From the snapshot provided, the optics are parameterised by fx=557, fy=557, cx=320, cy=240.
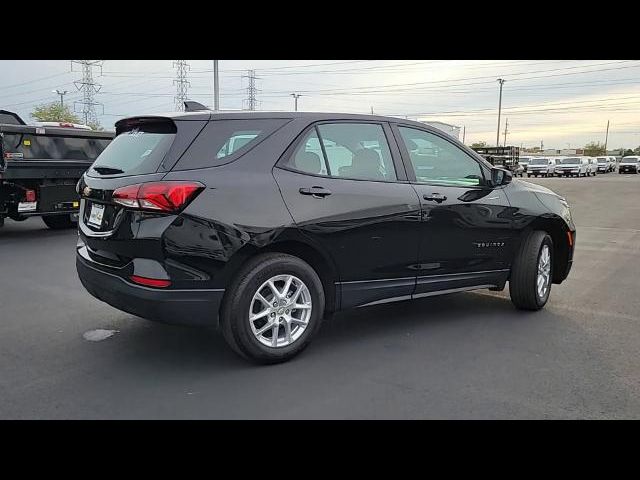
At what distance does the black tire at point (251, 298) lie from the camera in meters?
3.69

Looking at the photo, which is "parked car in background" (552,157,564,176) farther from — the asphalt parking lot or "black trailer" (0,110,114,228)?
the asphalt parking lot

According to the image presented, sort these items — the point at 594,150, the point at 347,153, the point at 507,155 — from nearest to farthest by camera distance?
the point at 347,153
the point at 507,155
the point at 594,150

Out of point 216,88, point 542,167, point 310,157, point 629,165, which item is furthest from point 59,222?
point 629,165

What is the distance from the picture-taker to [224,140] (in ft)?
12.6

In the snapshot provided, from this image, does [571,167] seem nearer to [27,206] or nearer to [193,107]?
[27,206]

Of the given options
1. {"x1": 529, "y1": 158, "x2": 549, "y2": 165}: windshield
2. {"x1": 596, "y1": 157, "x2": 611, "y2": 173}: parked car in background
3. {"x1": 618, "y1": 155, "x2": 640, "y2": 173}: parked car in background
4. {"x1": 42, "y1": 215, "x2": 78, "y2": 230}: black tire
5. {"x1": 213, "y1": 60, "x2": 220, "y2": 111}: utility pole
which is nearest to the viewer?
{"x1": 42, "y1": 215, "x2": 78, "y2": 230}: black tire

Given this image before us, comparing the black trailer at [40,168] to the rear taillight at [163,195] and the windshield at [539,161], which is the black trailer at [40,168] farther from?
the windshield at [539,161]

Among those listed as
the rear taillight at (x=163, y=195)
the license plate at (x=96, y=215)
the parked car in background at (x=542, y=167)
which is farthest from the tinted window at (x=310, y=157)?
the parked car in background at (x=542, y=167)

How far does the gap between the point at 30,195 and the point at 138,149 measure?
718cm

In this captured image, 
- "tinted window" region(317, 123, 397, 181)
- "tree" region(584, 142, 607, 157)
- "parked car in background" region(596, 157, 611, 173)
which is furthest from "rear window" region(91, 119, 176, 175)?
"tree" region(584, 142, 607, 157)

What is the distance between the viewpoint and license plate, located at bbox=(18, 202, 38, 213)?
987 cm

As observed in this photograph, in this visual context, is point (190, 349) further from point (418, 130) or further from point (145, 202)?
point (418, 130)
